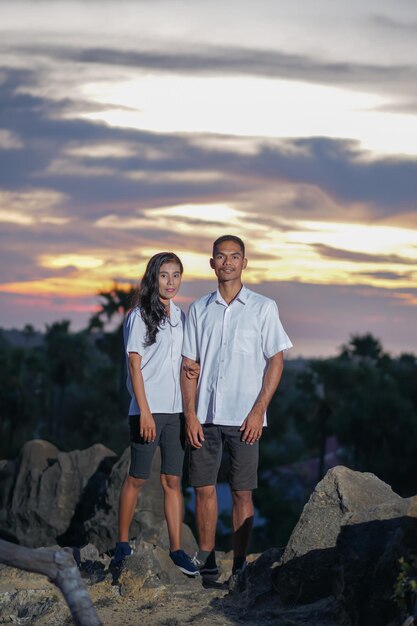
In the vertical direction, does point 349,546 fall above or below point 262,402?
below

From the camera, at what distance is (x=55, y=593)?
7891 millimetres

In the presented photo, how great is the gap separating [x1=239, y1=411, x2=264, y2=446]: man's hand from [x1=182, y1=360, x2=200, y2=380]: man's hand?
1.68 ft

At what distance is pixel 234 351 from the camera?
7277 millimetres

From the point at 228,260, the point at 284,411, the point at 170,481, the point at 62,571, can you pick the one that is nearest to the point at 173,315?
the point at 228,260

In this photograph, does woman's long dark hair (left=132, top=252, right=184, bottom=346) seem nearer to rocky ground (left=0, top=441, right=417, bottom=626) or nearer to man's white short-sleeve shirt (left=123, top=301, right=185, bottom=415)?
man's white short-sleeve shirt (left=123, top=301, right=185, bottom=415)

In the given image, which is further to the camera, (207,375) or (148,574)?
(148,574)

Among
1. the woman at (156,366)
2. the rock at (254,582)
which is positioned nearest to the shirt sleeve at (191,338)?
the woman at (156,366)

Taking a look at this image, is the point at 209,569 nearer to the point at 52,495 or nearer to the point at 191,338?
the point at 191,338

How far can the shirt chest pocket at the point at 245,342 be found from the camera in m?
7.28

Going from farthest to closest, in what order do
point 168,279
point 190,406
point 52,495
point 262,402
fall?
point 52,495, point 168,279, point 190,406, point 262,402

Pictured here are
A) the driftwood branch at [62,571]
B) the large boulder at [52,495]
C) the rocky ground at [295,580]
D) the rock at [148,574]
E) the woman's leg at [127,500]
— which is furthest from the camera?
the large boulder at [52,495]

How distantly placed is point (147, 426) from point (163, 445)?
35cm

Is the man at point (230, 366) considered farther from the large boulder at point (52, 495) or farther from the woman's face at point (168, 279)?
the large boulder at point (52, 495)

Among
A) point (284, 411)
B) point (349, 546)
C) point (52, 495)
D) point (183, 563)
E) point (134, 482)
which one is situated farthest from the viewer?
point (284, 411)
